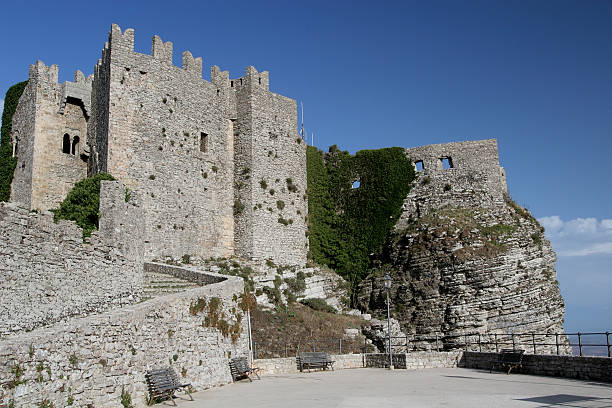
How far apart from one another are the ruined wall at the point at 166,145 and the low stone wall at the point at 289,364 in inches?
409

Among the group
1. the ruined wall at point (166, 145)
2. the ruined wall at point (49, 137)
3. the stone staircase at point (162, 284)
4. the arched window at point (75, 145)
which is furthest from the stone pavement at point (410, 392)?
the arched window at point (75, 145)

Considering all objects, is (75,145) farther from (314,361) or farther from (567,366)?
(567,366)

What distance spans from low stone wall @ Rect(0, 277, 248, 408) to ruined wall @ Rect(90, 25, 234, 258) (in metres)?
11.4

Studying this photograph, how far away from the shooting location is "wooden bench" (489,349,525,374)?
17562 millimetres

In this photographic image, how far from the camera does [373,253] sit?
33656 mm

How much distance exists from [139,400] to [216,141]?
2098 centimetres

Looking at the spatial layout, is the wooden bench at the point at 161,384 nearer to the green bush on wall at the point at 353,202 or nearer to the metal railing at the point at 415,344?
the metal railing at the point at 415,344

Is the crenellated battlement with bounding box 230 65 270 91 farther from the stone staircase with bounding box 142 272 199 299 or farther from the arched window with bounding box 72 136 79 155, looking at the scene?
the stone staircase with bounding box 142 272 199 299

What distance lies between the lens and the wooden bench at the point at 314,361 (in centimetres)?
1936

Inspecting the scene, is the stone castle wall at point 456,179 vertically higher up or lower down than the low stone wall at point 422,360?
higher up

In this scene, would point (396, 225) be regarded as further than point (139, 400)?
Yes

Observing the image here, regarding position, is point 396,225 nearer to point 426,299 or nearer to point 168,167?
point 426,299

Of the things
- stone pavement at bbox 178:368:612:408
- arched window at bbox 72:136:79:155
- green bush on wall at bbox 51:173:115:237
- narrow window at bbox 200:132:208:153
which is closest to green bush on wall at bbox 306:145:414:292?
narrow window at bbox 200:132:208:153

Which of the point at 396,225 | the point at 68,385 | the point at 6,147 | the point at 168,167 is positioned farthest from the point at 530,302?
the point at 6,147
